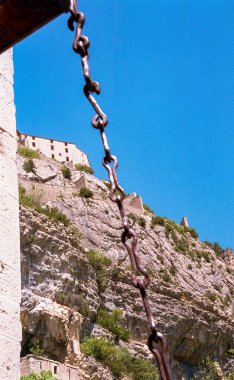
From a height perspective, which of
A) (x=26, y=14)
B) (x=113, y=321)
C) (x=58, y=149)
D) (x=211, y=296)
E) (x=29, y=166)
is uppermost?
(x=58, y=149)

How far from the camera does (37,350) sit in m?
26.0

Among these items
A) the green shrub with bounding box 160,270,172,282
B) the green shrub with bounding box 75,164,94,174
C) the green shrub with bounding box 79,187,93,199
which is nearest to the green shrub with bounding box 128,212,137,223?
the green shrub with bounding box 79,187,93,199

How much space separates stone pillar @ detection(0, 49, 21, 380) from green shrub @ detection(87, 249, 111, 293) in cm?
3022

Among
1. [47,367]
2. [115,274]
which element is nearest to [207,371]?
[115,274]

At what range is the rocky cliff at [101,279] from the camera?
28438 millimetres

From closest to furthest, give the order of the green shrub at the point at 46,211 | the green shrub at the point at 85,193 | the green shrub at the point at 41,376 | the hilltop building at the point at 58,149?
1. the green shrub at the point at 41,376
2. the green shrub at the point at 46,211
3. the green shrub at the point at 85,193
4. the hilltop building at the point at 58,149

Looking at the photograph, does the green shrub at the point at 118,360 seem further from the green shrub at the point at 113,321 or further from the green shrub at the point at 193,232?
the green shrub at the point at 193,232

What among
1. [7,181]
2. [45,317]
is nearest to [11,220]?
[7,181]

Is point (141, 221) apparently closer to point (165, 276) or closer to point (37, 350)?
point (165, 276)

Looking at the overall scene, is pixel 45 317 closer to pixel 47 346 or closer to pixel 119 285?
pixel 47 346

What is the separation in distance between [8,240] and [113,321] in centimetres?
2918

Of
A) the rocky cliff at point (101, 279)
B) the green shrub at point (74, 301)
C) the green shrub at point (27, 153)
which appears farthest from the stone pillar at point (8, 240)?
the green shrub at point (27, 153)

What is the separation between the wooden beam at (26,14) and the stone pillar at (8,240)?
232 centimetres

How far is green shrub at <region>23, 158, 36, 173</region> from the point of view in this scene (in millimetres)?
47906
